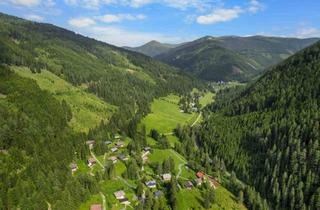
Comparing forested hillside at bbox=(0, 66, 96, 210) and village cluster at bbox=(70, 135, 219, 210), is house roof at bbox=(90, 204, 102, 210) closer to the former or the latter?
village cluster at bbox=(70, 135, 219, 210)

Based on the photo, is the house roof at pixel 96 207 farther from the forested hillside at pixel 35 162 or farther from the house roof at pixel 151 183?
the house roof at pixel 151 183

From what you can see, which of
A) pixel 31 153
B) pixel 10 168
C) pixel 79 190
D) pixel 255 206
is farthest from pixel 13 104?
pixel 255 206

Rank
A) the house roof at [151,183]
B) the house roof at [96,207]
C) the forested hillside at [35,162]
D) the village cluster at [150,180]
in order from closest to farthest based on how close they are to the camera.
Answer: the forested hillside at [35,162], the house roof at [96,207], the village cluster at [150,180], the house roof at [151,183]

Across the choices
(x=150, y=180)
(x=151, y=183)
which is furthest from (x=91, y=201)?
(x=150, y=180)

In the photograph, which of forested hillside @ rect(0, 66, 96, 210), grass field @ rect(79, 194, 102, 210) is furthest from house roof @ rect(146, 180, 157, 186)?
forested hillside @ rect(0, 66, 96, 210)

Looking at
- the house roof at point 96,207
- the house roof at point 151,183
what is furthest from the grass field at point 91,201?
the house roof at point 151,183

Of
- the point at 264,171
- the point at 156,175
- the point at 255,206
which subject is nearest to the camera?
the point at 255,206

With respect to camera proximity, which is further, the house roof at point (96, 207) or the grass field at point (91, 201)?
the grass field at point (91, 201)

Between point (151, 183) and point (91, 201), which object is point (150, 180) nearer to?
point (151, 183)

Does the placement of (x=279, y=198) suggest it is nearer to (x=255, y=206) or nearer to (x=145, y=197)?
(x=255, y=206)

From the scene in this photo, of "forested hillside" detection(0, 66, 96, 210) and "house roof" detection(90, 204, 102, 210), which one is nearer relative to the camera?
"forested hillside" detection(0, 66, 96, 210)

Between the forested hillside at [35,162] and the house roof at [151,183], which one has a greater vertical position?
the forested hillside at [35,162]
